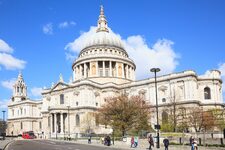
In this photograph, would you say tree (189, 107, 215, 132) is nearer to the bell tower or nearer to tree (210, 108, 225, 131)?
tree (210, 108, 225, 131)

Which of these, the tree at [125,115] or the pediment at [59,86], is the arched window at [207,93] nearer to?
the tree at [125,115]

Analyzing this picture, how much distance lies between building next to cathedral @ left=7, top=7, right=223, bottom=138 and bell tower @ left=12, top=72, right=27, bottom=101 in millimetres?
12852

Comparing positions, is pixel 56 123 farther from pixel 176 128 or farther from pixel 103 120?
pixel 176 128

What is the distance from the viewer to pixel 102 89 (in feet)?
332

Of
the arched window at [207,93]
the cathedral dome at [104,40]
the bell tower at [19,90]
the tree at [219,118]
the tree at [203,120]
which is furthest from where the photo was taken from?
the bell tower at [19,90]

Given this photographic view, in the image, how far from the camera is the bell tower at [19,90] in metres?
143

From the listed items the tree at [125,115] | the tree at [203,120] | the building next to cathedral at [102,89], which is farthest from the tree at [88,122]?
the tree at [203,120]

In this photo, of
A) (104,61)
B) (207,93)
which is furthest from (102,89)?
(207,93)

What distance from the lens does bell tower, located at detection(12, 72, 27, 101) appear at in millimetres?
143000

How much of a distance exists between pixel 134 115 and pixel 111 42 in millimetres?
51236

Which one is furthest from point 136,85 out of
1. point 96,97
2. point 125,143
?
point 125,143

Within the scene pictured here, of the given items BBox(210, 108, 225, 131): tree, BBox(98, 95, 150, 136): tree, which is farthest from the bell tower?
BBox(210, 108, 225, 131): tree

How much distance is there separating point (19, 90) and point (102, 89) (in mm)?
56584

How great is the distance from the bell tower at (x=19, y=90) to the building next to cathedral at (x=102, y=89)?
42.2ft
